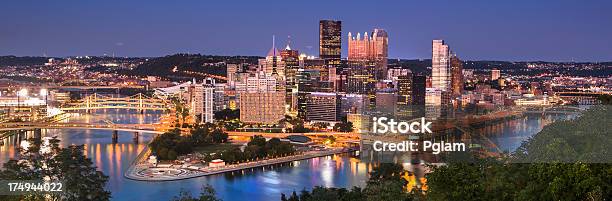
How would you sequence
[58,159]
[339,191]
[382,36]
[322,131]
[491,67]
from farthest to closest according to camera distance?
1. [382,36]
2. [491,67]
3. [322,131]
4. [339,191]
5. [58,159]

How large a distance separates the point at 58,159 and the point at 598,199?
2.88 m

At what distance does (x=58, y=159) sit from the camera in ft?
13.4

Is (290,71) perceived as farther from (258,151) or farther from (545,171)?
(545,171)

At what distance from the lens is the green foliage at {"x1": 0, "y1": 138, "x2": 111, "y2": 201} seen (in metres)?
3.66

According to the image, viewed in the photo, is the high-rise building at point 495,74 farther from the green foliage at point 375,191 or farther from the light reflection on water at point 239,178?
the green foliage at point 375,191

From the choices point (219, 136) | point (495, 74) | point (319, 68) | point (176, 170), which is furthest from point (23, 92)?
point (495, 74)

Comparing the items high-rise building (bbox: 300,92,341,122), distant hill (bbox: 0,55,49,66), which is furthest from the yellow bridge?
high-rise building (bbox: 300,92,341,122)

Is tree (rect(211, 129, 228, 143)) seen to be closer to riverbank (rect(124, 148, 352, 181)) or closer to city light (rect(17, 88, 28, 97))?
riverbank (rect(124, 148, 352, 181))

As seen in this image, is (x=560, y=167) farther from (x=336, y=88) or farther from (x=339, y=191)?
(x=336, y=88)

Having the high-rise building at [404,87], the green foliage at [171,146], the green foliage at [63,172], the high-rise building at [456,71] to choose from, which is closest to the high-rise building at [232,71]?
the high-rise building at [456,71]

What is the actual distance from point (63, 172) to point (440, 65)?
1326 cm

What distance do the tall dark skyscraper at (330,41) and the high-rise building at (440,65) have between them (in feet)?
14.8

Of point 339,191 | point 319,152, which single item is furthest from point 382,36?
point 339,191

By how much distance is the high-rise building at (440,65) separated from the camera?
15789 mm
